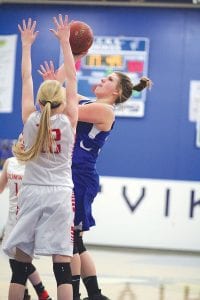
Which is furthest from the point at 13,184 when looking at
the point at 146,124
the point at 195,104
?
the point at 195,104

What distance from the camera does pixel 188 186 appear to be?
6898mm

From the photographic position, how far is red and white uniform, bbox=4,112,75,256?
2.88m

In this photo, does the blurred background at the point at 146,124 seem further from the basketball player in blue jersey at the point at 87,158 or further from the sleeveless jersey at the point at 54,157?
the sleeveless jersey at the point at 54,157

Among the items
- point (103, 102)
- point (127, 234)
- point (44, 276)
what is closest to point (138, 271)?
point (44, 276)

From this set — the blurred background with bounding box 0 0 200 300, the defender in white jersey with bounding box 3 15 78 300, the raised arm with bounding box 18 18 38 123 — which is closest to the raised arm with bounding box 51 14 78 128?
the defender in white jersey with bounding box 3 15 78 300

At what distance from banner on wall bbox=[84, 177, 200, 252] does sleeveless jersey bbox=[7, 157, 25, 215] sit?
3.41m

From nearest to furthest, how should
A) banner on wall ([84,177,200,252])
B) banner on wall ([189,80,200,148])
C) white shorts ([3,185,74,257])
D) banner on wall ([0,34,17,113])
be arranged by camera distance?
white shorts ([3,185,74,257]) → banner on wall ([84,177,200,252]) → banner on wall ([189,80,200,148]) → banner on wall ([0,34,17,113])

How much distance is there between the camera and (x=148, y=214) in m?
6.91

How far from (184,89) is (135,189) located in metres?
1.30

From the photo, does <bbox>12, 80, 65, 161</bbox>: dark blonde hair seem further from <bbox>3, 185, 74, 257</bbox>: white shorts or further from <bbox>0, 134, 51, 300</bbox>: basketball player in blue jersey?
<bbox>0, 134, 51, 300</bbox>: basketball player in blue jersey

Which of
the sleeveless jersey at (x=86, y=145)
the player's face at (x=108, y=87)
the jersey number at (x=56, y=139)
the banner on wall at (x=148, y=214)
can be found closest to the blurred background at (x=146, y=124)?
the banner on wall at (x=148, y=214)

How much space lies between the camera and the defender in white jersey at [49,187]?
2.88 metres

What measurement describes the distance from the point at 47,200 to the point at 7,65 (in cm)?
461

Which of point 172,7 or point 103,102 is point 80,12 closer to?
point 172,7
